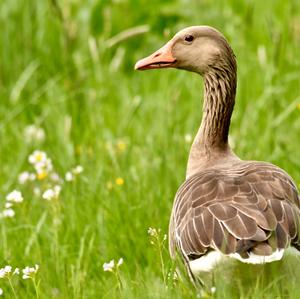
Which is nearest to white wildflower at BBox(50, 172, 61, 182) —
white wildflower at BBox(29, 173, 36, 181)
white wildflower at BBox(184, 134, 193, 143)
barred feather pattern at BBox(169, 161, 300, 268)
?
white wildflower at BBox(29, 173, 36, 181)

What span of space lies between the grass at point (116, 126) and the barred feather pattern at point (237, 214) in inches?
5.4

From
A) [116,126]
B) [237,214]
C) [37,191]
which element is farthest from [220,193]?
[116,126]

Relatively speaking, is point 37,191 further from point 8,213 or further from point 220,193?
point 220,193

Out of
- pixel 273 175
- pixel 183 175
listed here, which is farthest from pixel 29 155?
pixel 273 175

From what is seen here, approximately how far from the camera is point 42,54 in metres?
8.45

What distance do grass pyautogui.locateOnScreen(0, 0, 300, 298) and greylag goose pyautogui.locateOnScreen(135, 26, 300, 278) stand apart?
135 mm

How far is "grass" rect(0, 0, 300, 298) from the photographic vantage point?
5395 millimetres

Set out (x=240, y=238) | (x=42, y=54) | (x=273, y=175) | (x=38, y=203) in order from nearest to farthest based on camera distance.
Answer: (x=240, y=238) < (x=273, y=175) < (x=38, y=203) < (x=42, y=54)

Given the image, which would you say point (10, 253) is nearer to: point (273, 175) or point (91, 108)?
point (273, 175)

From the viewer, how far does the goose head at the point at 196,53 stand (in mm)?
5711

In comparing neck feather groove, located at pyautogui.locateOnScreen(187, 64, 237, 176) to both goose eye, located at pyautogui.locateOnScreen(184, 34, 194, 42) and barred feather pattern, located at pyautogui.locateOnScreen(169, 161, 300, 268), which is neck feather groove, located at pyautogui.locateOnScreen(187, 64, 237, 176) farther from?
barred feather pattern, located at pyautogui.locateOnScreen(169, 161, 300, 268)

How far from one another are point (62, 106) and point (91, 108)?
232 millimetres

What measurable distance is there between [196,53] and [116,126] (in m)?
2.02

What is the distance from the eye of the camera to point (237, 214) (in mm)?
4676
